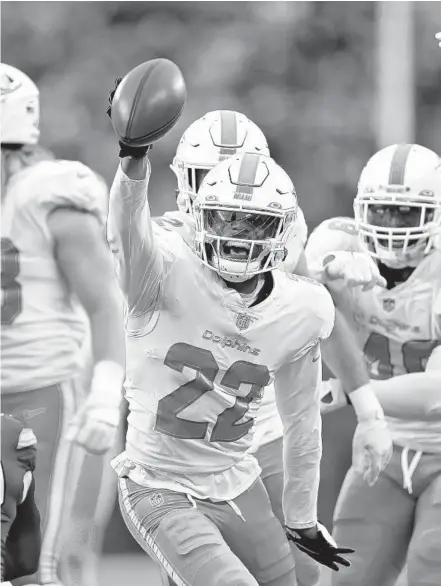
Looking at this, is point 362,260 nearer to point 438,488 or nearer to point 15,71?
point 438,488

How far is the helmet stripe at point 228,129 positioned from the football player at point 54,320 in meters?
0.41

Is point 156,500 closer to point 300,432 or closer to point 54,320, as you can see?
point 300,432

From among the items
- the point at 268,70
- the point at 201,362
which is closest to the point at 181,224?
the point at 201,362

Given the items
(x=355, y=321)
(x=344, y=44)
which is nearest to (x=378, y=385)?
(x=355, y=321)

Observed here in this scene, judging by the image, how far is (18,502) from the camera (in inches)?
152

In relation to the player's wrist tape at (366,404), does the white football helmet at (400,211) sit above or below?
above

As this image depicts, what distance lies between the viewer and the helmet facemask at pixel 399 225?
155 inches

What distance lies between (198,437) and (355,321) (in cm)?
102

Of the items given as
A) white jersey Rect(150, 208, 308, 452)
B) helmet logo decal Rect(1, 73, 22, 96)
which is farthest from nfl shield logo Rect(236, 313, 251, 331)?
helmet logo decal Rect(1, 73, 22, 96)

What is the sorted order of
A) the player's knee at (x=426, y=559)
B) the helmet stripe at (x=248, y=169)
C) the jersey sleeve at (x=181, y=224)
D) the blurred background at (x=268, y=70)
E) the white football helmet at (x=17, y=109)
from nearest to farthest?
the helmet stripe at (x=248, y=169), the jersey sleeve at (x=181, y=224), the player's knee at (x=426, y=559), the white football helmet at (x=17, y=109), the blurred background at (x=268, y=70)

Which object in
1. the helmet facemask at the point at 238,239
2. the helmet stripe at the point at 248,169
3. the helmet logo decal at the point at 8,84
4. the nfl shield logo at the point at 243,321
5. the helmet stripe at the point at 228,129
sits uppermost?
the helmet logo decal at the point at 8,84

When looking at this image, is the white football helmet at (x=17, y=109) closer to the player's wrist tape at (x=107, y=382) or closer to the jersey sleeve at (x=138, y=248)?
the player's wrist tape at (x=107, y=382)

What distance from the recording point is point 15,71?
426 cm

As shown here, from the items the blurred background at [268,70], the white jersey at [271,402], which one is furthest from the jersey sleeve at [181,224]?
the blurred background at [268,70]
